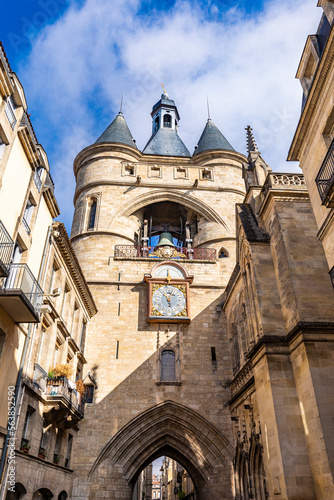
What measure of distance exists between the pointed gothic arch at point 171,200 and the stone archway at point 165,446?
928 cm

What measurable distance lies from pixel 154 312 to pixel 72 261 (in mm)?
4457

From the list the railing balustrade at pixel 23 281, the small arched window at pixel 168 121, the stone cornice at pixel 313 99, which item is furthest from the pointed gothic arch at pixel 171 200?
the small arched window at pixel 168 121

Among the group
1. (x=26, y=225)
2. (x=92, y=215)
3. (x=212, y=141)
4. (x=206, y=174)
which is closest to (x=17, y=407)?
(x=26, y=225)

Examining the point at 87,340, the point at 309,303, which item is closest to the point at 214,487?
the point at 87,340

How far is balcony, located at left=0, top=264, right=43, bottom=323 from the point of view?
7.79 meters

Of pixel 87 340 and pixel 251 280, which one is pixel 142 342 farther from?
pixel 251 280

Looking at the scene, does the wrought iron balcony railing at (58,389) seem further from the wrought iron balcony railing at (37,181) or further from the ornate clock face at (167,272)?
the ornate clock face at (167,272)

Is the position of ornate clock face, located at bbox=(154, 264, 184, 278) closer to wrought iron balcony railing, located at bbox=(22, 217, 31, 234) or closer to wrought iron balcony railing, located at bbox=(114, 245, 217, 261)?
wrought iron balcony railing, located at bbox=(114, 245, 217, 261)

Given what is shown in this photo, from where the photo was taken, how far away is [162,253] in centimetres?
1870

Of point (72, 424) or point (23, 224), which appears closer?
point (23, 224)

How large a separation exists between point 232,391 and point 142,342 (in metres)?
3.85

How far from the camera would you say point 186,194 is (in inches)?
836

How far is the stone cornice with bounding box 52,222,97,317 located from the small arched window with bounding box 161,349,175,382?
130 inches

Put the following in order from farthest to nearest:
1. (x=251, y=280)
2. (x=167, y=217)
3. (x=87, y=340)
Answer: (x=167, y=217) → (x=87, y=340) → (x=251, y=280)
